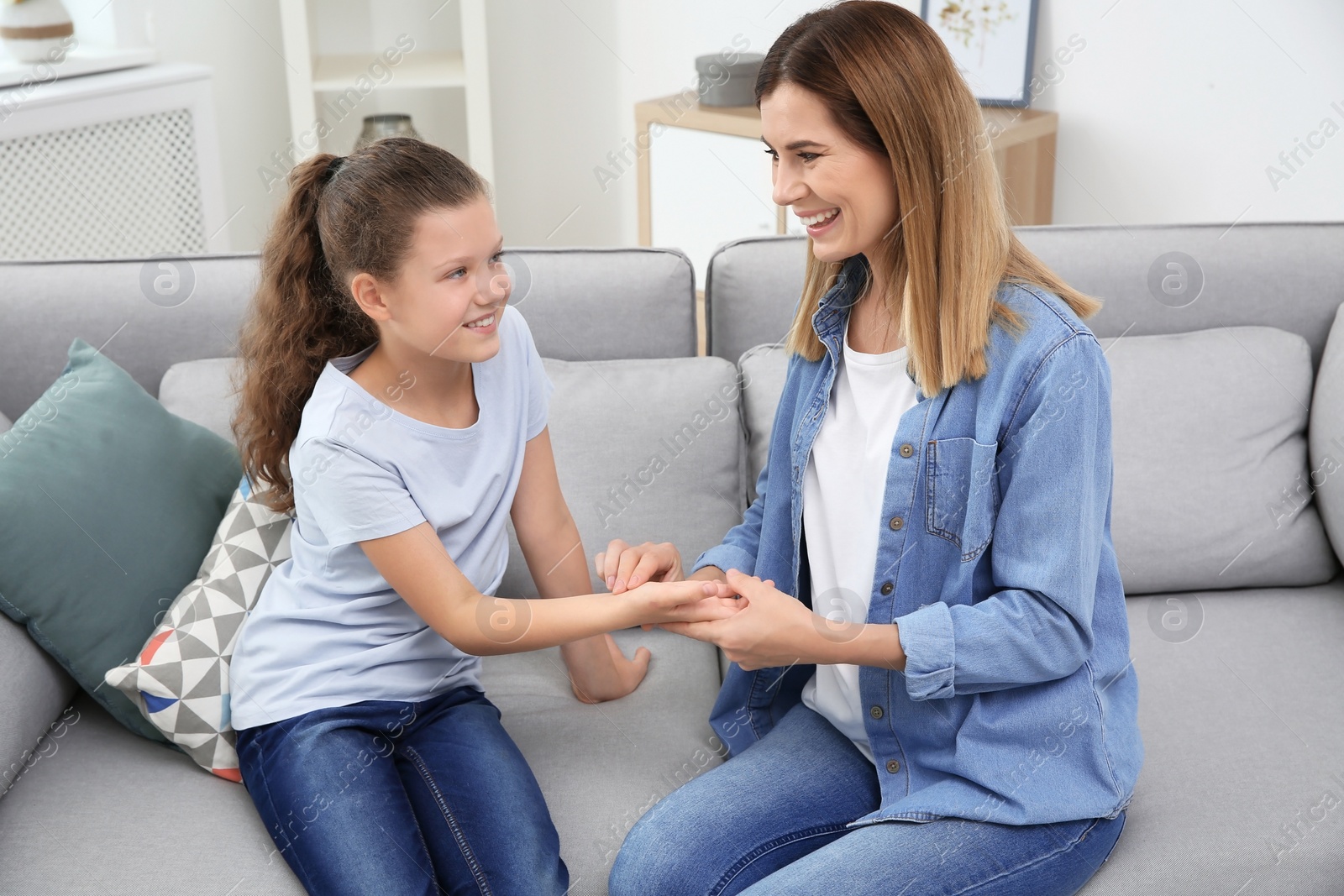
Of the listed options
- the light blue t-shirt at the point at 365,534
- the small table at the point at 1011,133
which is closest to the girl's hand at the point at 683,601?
the light blue t-shirt at the point at 365,534

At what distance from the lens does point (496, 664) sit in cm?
161

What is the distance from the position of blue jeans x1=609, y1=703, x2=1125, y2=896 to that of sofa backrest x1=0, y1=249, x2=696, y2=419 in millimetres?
714

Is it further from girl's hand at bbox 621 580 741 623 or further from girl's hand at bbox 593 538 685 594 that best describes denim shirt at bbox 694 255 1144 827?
girl's hand at bbox 593 538 685 594

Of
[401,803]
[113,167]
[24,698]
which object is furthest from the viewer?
[113,167]

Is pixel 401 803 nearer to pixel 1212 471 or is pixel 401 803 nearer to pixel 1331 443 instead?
pixel 1212 471

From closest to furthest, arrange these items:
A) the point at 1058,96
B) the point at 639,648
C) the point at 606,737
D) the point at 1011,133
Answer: the point at 606,737
the point at 639,648
the point at 1011,133
the point at 1058,96

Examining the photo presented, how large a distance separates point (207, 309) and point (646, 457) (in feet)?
A: 2.32

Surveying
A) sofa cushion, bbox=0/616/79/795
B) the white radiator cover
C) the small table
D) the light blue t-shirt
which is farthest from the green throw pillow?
the small table

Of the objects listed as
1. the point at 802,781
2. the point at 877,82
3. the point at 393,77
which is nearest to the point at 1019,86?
the point at 393,77

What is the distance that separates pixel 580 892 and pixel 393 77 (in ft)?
8.60

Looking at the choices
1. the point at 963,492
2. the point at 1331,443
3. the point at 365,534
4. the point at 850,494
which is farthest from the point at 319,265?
the point at 1331,443

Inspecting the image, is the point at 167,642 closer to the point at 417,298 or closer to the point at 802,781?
the point at 417,298

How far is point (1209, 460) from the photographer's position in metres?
1.68

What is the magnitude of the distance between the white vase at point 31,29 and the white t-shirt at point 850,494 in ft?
8.80
